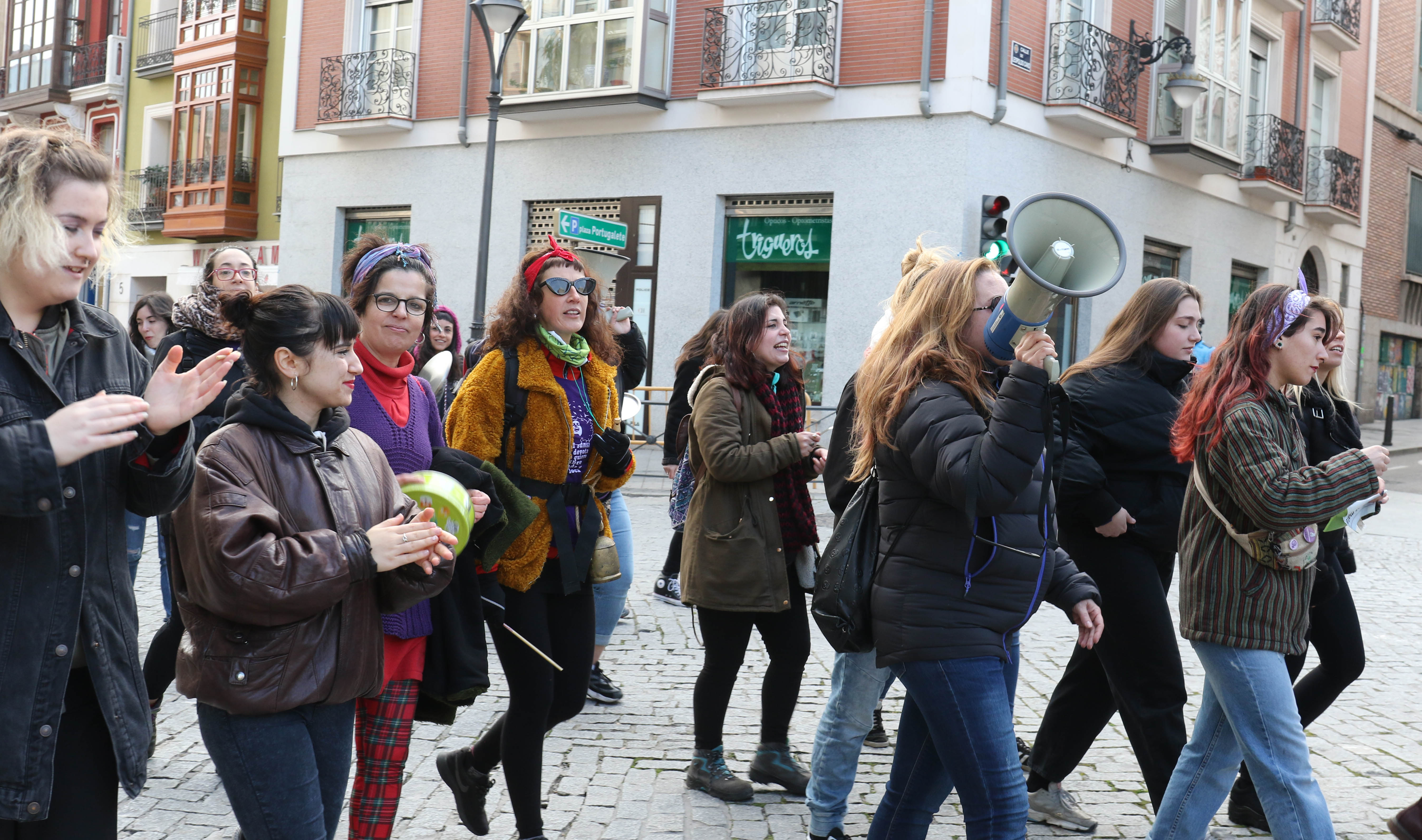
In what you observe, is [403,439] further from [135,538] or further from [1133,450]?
[135,538]

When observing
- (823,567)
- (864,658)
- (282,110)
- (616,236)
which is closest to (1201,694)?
(864,658)

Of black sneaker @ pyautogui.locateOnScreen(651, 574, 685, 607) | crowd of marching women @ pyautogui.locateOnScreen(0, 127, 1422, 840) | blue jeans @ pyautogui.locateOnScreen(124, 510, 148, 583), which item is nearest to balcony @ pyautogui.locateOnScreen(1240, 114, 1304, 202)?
black sneaker @ pyautogui.locateOnScreen(651, 574, 685, 607)

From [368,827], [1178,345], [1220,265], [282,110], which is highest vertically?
[282,110]

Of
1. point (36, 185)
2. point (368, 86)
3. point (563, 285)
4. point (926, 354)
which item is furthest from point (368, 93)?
point (36, 185)

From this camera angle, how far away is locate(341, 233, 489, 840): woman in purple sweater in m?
3.37

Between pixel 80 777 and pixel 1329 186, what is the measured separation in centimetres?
2571

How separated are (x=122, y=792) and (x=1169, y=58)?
19446 millimetres

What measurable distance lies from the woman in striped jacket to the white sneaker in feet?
2.19

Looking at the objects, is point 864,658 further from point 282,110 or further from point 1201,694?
point 282,110

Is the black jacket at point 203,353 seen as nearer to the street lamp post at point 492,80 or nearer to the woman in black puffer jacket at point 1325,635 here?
the woman in black puffer jacket at point 1325,635

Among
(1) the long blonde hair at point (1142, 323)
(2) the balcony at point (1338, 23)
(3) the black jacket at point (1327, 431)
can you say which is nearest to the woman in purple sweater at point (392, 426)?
(1) the long blonde hair at point (1142, 323)

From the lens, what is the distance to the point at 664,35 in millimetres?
18703

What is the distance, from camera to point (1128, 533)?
4242mm

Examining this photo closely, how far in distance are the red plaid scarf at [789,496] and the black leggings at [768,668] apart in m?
0.17
